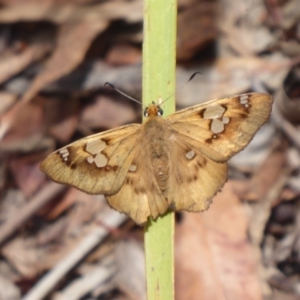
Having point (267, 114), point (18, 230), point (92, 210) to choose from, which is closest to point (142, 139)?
point (267, 114)

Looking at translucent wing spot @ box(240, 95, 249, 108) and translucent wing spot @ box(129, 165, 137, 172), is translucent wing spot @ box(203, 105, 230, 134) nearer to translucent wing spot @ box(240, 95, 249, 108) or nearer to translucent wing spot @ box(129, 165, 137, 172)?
translucent wing spot @ box(240, 95, 249, 108)

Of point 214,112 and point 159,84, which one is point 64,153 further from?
Answer: point 214,112

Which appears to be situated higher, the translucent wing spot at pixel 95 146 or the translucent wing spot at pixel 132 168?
the translucent wing spot at pixel 95 146

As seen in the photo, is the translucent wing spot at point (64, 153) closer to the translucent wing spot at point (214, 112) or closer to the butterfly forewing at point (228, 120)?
the butterfly forewing at point (228, 120)

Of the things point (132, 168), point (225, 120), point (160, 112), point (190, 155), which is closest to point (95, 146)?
point (132, 168)

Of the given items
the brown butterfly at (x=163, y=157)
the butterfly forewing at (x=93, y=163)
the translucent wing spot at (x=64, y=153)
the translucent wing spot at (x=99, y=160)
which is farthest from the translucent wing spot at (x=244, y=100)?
the translucent wing spot at (x=64, y=153)

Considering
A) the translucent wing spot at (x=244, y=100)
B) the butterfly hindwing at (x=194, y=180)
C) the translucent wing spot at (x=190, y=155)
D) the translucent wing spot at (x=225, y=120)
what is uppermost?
the translucent wing spot at (x=244, y=100)

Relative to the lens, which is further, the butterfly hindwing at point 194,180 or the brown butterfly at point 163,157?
the butterfly hindwing at point 194,180

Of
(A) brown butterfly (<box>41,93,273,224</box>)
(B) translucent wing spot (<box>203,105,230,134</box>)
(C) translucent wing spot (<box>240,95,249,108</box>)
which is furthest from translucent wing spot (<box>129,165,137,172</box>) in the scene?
(C) translucent wing spot (<box>240,95,249,108</box>)
